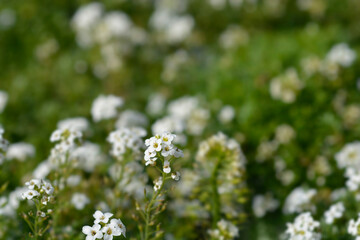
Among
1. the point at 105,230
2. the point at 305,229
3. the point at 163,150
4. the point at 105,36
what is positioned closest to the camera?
the point at 105,230

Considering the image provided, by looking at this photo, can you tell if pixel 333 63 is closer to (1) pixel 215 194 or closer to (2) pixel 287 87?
(2) pixel 287 87

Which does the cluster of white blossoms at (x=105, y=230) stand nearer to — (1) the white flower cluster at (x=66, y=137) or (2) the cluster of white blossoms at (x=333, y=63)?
(1) the white flower cluster at (x=66, y=137)

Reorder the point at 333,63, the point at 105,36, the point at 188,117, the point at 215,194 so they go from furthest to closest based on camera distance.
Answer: the point at 105,36
the point at 188,117
the point at 333,63
the point at 215,194

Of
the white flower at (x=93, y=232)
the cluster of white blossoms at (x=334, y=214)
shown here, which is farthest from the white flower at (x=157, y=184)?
the cluster of white blossoms at (x=334, y=214)

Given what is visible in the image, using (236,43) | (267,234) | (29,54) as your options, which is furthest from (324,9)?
(29,54)

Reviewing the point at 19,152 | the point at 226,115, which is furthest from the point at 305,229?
the point at 19,152
